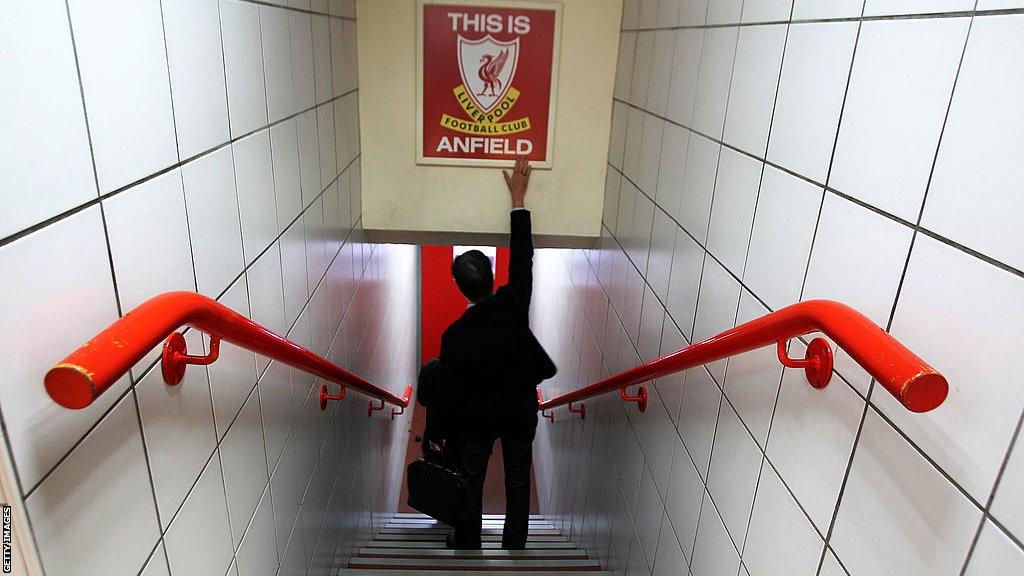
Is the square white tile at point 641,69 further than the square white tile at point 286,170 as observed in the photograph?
Yes

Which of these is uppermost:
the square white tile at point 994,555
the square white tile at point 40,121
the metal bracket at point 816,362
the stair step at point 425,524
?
the square white tile at point 40,121

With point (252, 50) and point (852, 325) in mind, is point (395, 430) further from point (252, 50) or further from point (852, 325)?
point (852, 325)

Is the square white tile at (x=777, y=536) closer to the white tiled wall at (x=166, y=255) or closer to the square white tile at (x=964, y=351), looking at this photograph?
the square white tile at (x=964, y=351)

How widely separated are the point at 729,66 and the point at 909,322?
1.00 metres

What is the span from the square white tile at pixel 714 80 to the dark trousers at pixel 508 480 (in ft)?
5.95

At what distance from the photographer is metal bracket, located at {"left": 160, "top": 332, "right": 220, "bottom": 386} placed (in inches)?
42.9

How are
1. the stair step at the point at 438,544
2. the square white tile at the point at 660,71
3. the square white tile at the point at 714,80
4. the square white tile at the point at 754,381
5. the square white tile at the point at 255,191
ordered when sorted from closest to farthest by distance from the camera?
the square white tile at the point at 754,381 → the square white tile at the point at 255,191 → the square white tile at the point at 714,80 → the square white tile at the point at 660,71 → the stair step at the point at 438,544

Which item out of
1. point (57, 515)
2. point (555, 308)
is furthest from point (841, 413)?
point (555, 308)

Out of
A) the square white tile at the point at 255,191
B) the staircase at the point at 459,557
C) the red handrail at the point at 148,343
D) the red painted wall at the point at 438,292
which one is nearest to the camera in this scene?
the red handrail at the point at 148,343

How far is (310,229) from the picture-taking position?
84.8 inches

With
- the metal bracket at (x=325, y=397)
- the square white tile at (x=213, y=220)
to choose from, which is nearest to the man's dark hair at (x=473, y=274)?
the metal bracket at (x=325, y=397)

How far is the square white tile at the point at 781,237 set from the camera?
1.25m

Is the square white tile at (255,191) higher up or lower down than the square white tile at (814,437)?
higher up

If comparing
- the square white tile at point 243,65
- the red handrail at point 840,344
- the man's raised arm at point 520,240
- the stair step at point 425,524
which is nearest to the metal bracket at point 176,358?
the square white tile at point 243,65
